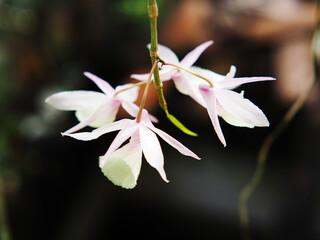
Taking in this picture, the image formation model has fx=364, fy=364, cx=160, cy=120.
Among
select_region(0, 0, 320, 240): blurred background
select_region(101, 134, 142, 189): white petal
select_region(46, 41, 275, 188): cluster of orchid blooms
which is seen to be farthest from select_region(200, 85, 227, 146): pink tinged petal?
select_region(0, 0, 320, 240): blurred background

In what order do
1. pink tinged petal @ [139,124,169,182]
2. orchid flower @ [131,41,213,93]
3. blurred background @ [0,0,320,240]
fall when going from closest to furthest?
pink tinged petal @ [139,124,169,182] < orchid flower @ [131,41,213,93] < blurred background @ [0,0,320,240]

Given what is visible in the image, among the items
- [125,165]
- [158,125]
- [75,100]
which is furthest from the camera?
[158,125]

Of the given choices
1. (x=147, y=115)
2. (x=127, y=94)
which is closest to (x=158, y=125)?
(x=127, y=94)

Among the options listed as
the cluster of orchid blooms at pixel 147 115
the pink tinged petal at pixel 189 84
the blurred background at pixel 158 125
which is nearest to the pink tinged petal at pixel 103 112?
the cluster of orchid blooms at pixel 147 115

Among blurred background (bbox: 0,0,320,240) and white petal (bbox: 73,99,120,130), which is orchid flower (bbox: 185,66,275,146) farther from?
blurred background (bbox: 0,0,320,240)

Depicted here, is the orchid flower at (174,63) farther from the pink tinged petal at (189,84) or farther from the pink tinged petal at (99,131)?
the pink tinged petal at (99,131)

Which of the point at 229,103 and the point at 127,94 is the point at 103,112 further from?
the point at 229,103

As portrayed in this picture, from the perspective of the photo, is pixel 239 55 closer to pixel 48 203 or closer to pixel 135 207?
pixel 135 207
